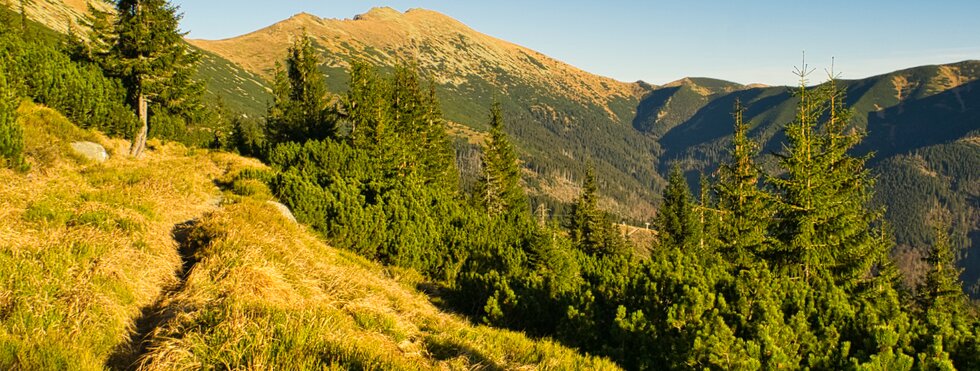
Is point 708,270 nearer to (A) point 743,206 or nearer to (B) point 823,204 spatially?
(B) point 823,204

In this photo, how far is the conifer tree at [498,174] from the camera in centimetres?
4750

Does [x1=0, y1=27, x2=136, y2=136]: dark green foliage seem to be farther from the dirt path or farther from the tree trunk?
the dirt path

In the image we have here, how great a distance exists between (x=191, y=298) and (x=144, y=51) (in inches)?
1033

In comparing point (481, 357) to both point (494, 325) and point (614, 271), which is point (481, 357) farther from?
point (614, 271)

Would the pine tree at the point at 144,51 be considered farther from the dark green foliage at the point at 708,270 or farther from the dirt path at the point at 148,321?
the dirt path at the point at 148,321

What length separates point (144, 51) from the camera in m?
26.0

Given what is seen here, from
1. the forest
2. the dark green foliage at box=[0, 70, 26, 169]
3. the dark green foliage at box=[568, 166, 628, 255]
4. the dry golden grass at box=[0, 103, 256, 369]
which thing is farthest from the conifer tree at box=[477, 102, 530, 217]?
the dark green foliage at box=[0, 70, 26, 169]

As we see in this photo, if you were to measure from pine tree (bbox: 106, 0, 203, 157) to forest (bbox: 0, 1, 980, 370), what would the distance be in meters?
0.16

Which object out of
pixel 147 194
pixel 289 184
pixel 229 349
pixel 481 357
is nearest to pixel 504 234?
pixel 289 184

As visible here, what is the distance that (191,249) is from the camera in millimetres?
8945

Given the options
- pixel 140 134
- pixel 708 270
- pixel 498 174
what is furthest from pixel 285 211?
pixel 498 174

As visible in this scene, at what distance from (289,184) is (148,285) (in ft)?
28.8

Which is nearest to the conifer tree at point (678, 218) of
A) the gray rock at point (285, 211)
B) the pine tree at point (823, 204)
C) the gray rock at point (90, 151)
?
the pine tree at point (823, 204)

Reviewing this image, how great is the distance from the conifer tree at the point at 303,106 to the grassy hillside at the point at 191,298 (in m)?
28.2
